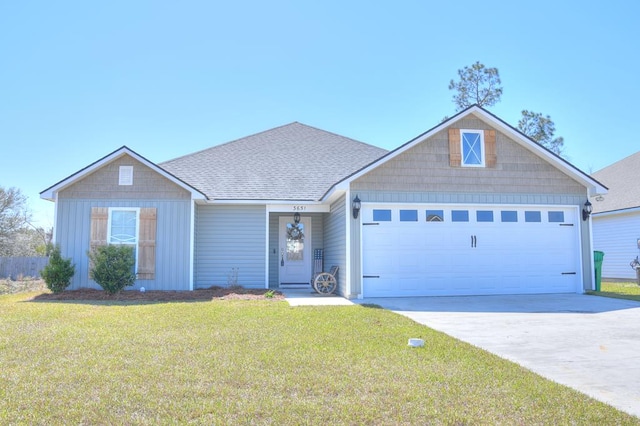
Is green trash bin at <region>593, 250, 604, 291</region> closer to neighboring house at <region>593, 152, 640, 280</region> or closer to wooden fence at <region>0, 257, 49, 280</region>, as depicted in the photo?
neighboring house at <region>593, 152, 640, 280</region>

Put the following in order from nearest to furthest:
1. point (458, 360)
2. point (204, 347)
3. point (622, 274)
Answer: point (458, 360), point (204, 347), point (622, 274)

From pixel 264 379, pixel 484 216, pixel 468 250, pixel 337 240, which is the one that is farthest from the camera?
pixel 337 240

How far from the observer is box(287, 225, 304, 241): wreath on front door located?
1495cm

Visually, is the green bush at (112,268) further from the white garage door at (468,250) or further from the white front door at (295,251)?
the white garage door at (468,250)

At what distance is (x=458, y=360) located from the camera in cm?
513

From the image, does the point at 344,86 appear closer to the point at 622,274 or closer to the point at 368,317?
the point at 368,317

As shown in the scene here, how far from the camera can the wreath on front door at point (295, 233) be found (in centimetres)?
1495

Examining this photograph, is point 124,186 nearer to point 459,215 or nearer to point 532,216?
point 459,215

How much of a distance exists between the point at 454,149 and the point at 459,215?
5.49ft

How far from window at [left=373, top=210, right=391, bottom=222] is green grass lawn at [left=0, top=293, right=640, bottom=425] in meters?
4.62

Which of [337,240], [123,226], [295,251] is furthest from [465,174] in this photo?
Result: [123,226]

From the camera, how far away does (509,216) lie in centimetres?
1220

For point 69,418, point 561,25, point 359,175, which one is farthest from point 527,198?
point 69,418

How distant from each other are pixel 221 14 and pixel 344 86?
5749mm
